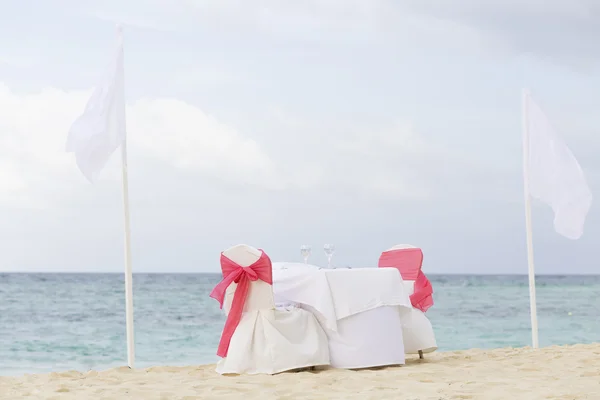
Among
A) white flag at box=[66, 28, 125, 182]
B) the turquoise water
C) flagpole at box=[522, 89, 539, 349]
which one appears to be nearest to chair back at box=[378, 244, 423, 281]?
flagpole at box=[522, 89, 539, 349]

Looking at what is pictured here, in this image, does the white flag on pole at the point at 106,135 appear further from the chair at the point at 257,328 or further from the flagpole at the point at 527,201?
the flagpole at the point at 527,201

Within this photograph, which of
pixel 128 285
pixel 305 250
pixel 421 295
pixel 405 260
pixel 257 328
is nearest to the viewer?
pixel 257 328

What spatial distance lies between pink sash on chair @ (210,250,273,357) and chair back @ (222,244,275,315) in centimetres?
2

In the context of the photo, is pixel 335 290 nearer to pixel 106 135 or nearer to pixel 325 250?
pixel 325 250

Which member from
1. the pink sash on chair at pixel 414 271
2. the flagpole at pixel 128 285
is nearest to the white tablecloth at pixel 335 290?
the pink sash on chair at pixel 414 271

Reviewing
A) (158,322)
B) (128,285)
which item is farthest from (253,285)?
(158,322)

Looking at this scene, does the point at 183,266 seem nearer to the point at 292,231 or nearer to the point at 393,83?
the point at 292,231

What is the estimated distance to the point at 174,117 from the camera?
65.9ft

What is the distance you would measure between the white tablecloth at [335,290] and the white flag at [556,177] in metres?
1.79

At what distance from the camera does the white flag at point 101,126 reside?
5035 mm

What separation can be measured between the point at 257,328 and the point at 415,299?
1.35m

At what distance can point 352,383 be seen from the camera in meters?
4.16

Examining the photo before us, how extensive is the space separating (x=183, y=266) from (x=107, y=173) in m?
2.98

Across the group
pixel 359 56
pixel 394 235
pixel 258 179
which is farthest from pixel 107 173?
pixel 394 235
